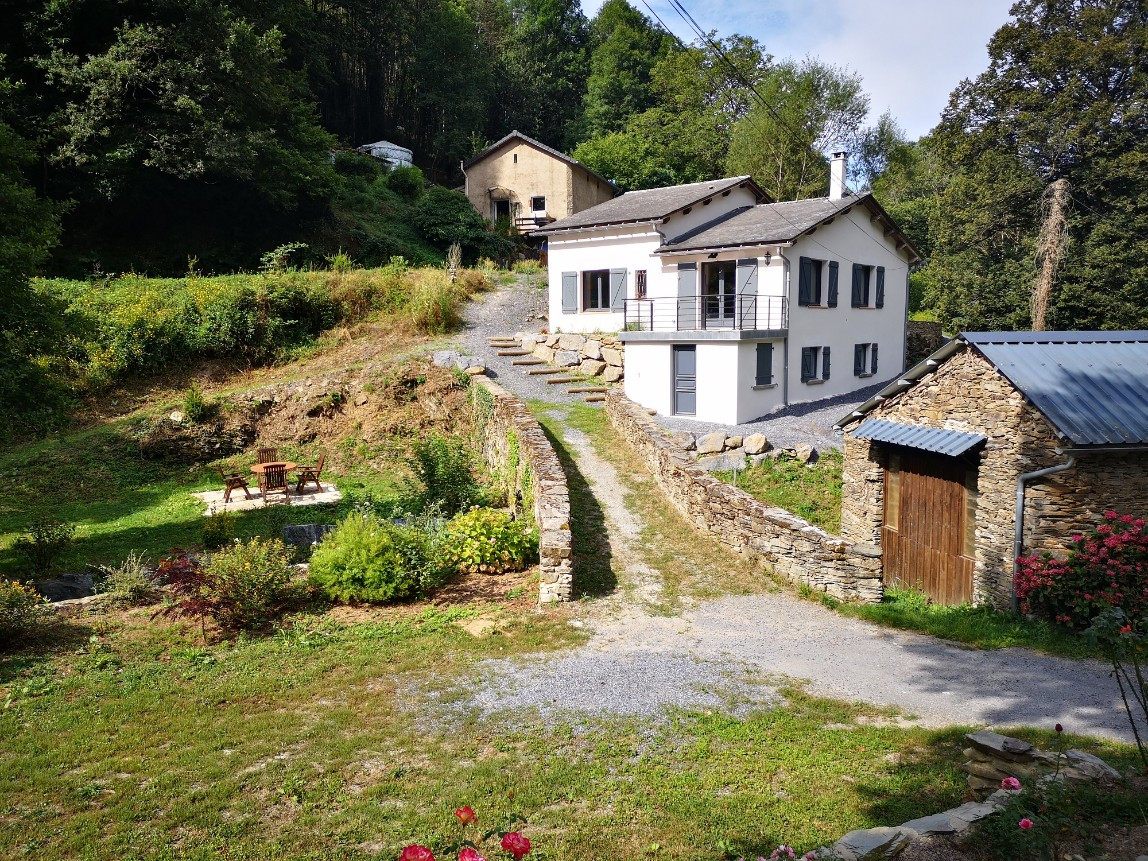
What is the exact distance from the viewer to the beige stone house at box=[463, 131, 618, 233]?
4025cm

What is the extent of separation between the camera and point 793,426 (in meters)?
20.8

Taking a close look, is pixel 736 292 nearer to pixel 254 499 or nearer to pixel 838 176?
pixel 838 176

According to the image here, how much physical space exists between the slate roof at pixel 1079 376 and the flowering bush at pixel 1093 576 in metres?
1.18

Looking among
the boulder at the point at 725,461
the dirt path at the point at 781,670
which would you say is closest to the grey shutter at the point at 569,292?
the boulder at the point at 725,461

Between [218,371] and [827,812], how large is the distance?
77.3ft

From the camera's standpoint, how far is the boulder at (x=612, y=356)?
2441 cm

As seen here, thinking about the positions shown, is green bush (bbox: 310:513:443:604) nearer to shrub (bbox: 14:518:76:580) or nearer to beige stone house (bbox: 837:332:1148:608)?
shrub (bbox: 14:518:76:580)

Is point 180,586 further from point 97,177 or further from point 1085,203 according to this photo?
point 1085,203

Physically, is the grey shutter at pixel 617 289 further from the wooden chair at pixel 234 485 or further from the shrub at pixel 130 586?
the shrub at pixel 130 586

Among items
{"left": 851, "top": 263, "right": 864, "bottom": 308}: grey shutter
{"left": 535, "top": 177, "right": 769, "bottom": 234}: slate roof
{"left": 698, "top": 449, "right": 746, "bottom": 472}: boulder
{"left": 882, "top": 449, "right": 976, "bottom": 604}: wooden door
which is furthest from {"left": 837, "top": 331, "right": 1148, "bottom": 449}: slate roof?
{"left": 535, "top": 177, "right": 769, "bottom": 234}: slate roof

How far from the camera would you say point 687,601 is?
438 inches

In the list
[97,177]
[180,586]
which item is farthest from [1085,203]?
[97,177]

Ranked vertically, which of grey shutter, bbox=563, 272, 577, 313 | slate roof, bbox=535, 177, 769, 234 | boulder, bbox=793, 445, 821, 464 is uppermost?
slate roof, bbox=535, 177, 769, 234

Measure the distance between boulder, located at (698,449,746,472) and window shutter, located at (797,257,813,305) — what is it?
7094 millimetres
